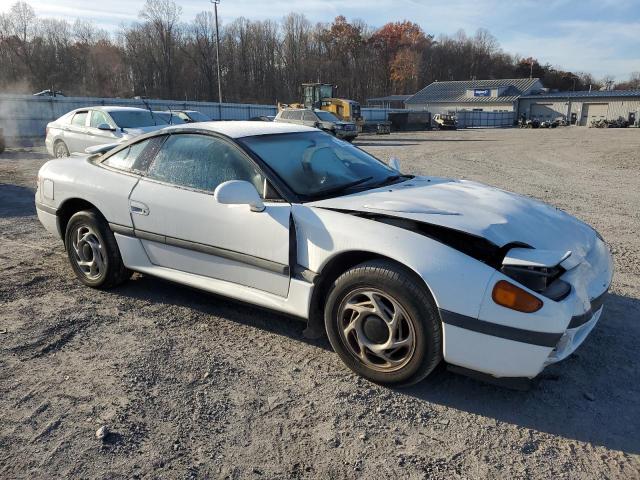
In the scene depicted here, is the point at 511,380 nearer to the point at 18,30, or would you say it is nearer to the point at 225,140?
the point at 225,140

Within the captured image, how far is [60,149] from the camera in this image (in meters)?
12.1

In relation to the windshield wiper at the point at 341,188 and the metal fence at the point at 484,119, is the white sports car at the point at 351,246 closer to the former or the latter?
the windshield wiper at the point at 341,188

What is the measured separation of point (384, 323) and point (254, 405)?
2.79ft

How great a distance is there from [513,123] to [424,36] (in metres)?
43.8

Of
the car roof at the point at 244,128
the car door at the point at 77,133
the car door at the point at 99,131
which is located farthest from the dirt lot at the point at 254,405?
the car door at the point at 77,133

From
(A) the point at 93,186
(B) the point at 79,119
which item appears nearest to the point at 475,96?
(B) the point at 79,119

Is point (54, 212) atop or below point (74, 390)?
atop

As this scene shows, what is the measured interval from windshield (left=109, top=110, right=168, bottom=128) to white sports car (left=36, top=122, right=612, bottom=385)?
7.60 metres

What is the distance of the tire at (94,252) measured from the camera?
13.3 ft

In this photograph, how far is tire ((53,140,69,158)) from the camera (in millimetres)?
11984

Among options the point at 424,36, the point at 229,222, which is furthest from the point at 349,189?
the point at 424,36

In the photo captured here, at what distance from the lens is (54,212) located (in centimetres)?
445

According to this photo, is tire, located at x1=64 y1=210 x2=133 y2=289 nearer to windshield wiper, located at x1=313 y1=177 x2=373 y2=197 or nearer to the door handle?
the door handle

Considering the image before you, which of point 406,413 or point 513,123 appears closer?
point 406,413
